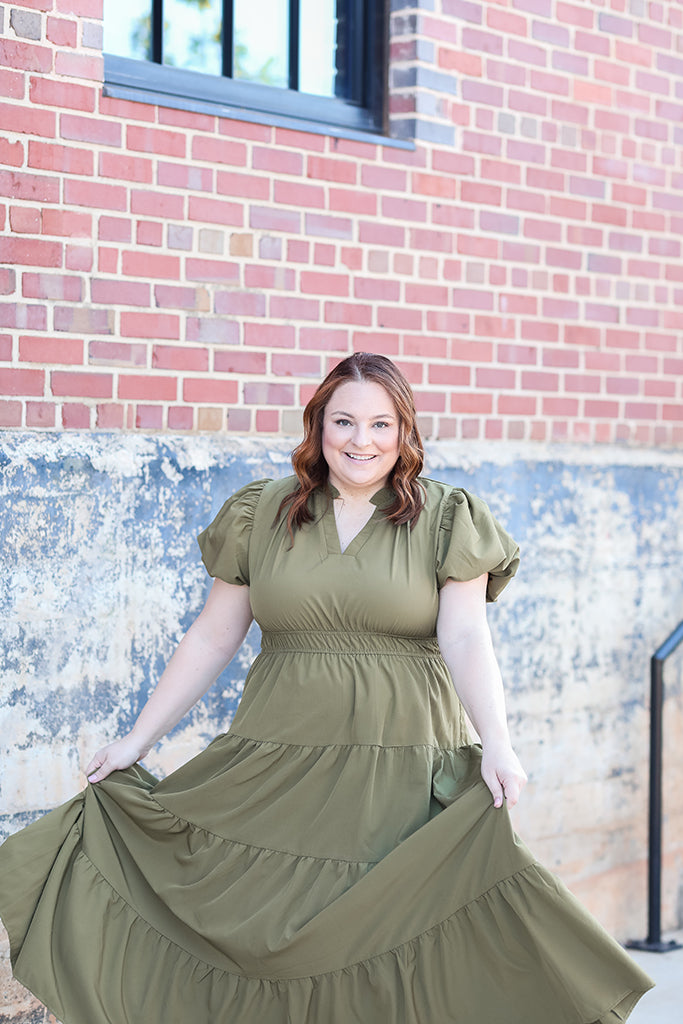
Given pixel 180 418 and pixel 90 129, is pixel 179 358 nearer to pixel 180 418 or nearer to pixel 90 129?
pixel 180 418

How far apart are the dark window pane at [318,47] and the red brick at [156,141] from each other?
0.72 meters

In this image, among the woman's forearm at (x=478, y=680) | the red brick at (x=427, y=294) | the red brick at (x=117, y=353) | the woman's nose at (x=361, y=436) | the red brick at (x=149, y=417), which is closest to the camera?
the woman's forearm at (x=478, y=680)

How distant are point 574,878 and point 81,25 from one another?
3564mm

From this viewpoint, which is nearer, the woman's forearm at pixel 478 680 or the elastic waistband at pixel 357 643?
the woman's forearm at pixel 478 680

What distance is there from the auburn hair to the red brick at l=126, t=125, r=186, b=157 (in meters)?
1.21

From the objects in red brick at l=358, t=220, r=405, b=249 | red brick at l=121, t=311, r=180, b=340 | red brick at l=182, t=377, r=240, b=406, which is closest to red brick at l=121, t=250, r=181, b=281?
red brick at l=121, t=311, r=180, b=340

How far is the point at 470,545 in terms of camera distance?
318 cm

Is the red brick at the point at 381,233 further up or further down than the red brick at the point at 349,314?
further up

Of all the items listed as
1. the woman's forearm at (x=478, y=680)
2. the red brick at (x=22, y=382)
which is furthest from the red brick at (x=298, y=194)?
the woman's forearm at (x=478, y=680)

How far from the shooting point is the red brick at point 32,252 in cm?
385

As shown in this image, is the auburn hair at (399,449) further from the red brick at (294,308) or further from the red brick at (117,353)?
the red brick at (294,308)

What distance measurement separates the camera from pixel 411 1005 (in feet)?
9.64

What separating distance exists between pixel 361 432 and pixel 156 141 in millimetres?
1431

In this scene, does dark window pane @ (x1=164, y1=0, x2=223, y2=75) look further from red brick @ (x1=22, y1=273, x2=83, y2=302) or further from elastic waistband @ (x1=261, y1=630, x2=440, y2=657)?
elastic waistband @ (x1=261, y1=630, x2=440, y2=657)
